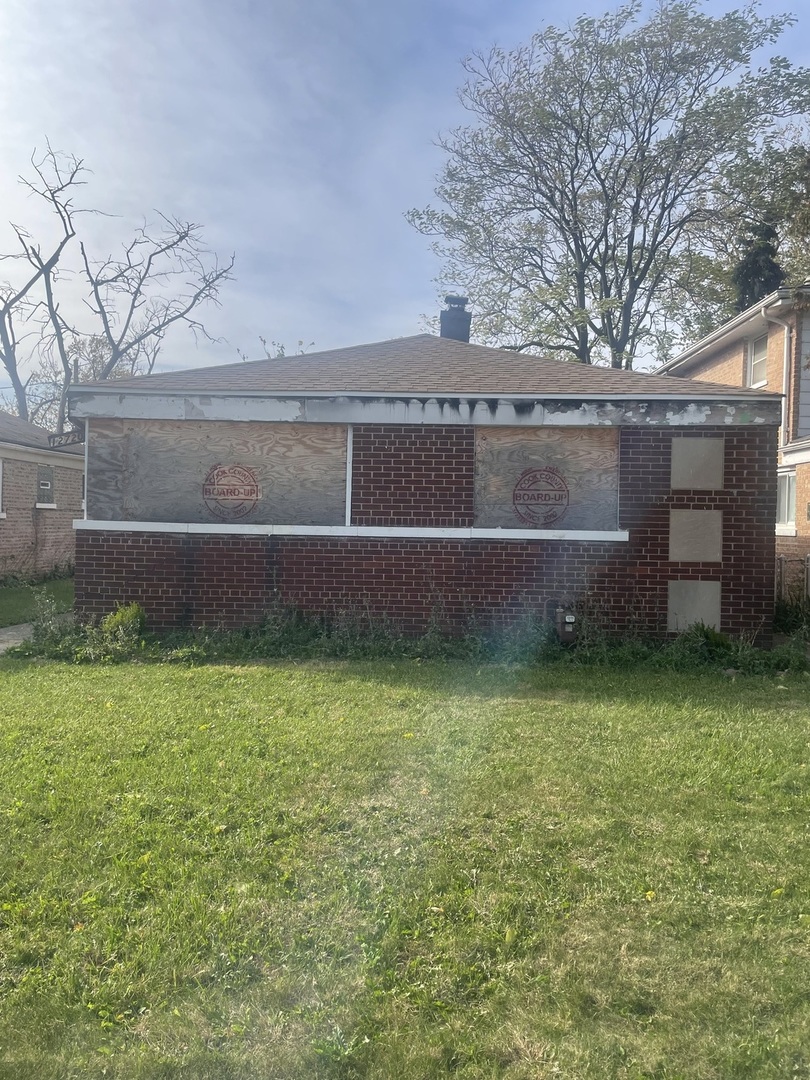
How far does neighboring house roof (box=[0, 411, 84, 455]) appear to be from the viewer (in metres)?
17.6

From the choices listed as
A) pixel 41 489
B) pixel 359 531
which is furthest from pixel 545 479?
pixel 41 489

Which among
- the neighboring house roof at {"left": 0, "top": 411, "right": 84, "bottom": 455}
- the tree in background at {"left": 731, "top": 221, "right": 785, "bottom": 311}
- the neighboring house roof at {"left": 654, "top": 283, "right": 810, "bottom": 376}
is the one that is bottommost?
the neighboring house roof at {"left": 0, "top": 411, "right": 84, "bottom": 455}

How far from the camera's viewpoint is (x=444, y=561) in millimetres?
9180

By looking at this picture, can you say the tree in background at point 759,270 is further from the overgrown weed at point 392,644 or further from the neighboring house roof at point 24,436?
the neighboring house roof at point 24,436

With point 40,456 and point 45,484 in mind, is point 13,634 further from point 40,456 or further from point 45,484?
point 45,484

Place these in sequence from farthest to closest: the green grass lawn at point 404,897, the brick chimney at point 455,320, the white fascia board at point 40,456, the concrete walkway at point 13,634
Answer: the white fascia board at point 40,456
the brick chimney at point 455,320
the concrete walkway at point 13,634
the green grass lawn at point 404,897

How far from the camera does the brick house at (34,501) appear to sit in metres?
17.1

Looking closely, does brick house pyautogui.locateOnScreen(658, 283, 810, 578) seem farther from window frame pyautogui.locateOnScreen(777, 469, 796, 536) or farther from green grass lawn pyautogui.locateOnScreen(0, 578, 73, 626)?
green grass lawn pyautogui.locateOnScreen(0, 578, 73, 626)

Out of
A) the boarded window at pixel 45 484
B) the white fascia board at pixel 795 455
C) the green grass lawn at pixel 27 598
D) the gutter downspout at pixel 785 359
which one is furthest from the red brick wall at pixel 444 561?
the boarded window at pixel 45 484

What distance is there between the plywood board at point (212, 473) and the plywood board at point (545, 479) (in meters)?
1.82

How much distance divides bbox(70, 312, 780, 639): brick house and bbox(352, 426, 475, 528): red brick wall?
23mm

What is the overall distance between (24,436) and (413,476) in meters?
13.9

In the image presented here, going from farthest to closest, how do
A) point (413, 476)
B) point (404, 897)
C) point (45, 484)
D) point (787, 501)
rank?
1. point (45, 484)
2. point (787, 501)
3. point (413, 476)
4. point (404, 897)

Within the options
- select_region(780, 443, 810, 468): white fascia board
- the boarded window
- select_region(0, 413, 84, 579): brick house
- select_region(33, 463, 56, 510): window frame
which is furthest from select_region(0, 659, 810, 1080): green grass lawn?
the boarded window
